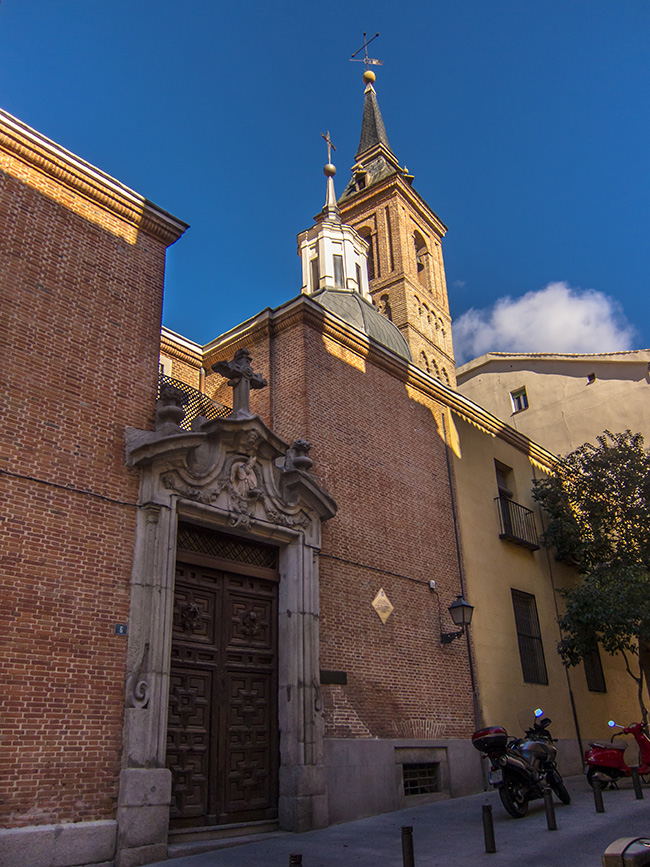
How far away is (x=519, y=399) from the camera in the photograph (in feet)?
79.1

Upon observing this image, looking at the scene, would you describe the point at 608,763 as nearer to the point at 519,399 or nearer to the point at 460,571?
the point at 460,571

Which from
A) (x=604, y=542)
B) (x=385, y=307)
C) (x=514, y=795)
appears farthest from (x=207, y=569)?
(x=385, y=307)

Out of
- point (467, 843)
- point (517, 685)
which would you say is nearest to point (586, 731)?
point (517, 685)

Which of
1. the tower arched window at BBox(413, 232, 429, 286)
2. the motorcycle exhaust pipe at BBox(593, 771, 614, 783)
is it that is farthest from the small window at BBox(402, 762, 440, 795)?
the tower arched window at BBox(413, 232, 429, 286)

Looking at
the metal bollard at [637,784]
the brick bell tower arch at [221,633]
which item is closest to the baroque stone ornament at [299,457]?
the brick bell tower arch at [221,633]

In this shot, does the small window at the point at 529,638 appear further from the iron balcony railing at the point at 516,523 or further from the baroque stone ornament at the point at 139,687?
the baroque stone ornament at the point at 139,687

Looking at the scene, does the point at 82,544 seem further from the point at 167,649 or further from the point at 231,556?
the point at 231,556

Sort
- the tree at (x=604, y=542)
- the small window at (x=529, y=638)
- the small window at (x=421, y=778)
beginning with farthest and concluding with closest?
the small window at (x=529, y=638), the tree at (x=604, y=542), the small window at (x=421, y=778)

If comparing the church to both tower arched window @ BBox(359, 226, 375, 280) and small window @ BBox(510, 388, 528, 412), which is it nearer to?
small window @ BBox(510, 388, 528, 412)

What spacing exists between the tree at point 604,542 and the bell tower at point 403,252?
10.9m

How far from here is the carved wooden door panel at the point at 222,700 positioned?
809cm

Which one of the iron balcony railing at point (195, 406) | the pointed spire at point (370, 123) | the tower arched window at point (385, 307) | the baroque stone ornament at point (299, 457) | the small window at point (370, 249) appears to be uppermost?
the pointed spire at point (370, 123)

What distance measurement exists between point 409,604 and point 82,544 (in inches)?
234

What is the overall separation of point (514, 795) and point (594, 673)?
9.43 m
